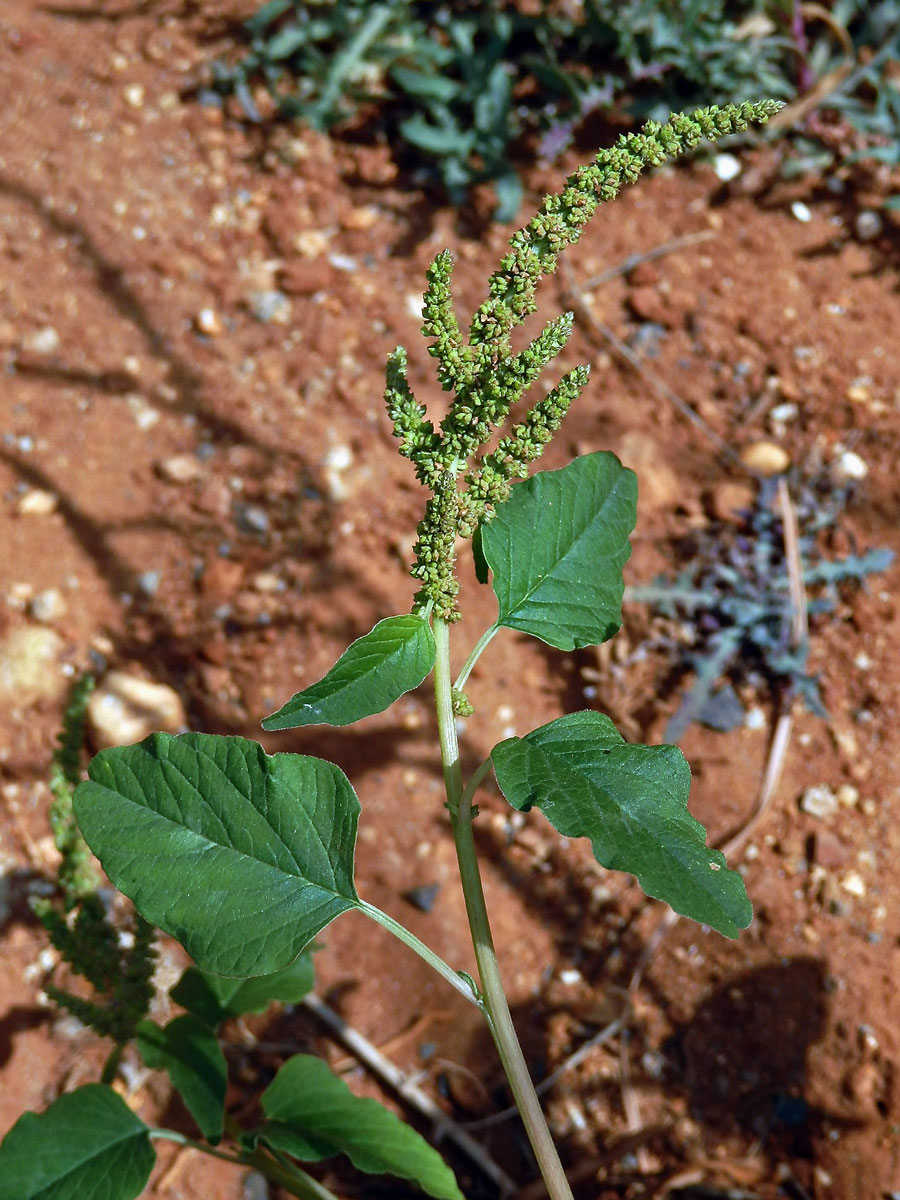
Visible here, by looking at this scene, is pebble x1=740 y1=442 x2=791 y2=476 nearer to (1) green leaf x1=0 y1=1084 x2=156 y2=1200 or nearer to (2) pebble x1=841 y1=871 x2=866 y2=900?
(2) pebble x1=841 y1=871 x2=866 y2=900

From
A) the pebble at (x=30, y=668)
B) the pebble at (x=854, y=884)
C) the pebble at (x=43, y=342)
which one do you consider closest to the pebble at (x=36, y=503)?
the pebble at (x=30, y=668)

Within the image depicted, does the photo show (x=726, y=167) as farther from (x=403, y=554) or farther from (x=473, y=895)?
(x=473, y=895)

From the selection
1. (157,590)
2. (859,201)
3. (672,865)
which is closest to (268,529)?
(157,590)

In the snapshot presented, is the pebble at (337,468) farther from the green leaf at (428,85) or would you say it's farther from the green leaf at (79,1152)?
the green leaf at (79,1152)

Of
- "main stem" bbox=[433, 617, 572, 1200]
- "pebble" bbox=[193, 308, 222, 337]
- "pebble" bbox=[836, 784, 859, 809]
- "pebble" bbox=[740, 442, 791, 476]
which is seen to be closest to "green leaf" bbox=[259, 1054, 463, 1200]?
"main stem" bbox=[433, 617, 572, 1200]

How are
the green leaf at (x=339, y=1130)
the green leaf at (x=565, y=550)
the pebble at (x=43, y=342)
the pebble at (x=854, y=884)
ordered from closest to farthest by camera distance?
the green leaf at (x=565, y=550) < the green leaf at (x=339, y=1130) < the pebble at (x=854, y=884) < the pebble at (x=43, y=342)

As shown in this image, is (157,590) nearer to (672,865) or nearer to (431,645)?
(431,645)
